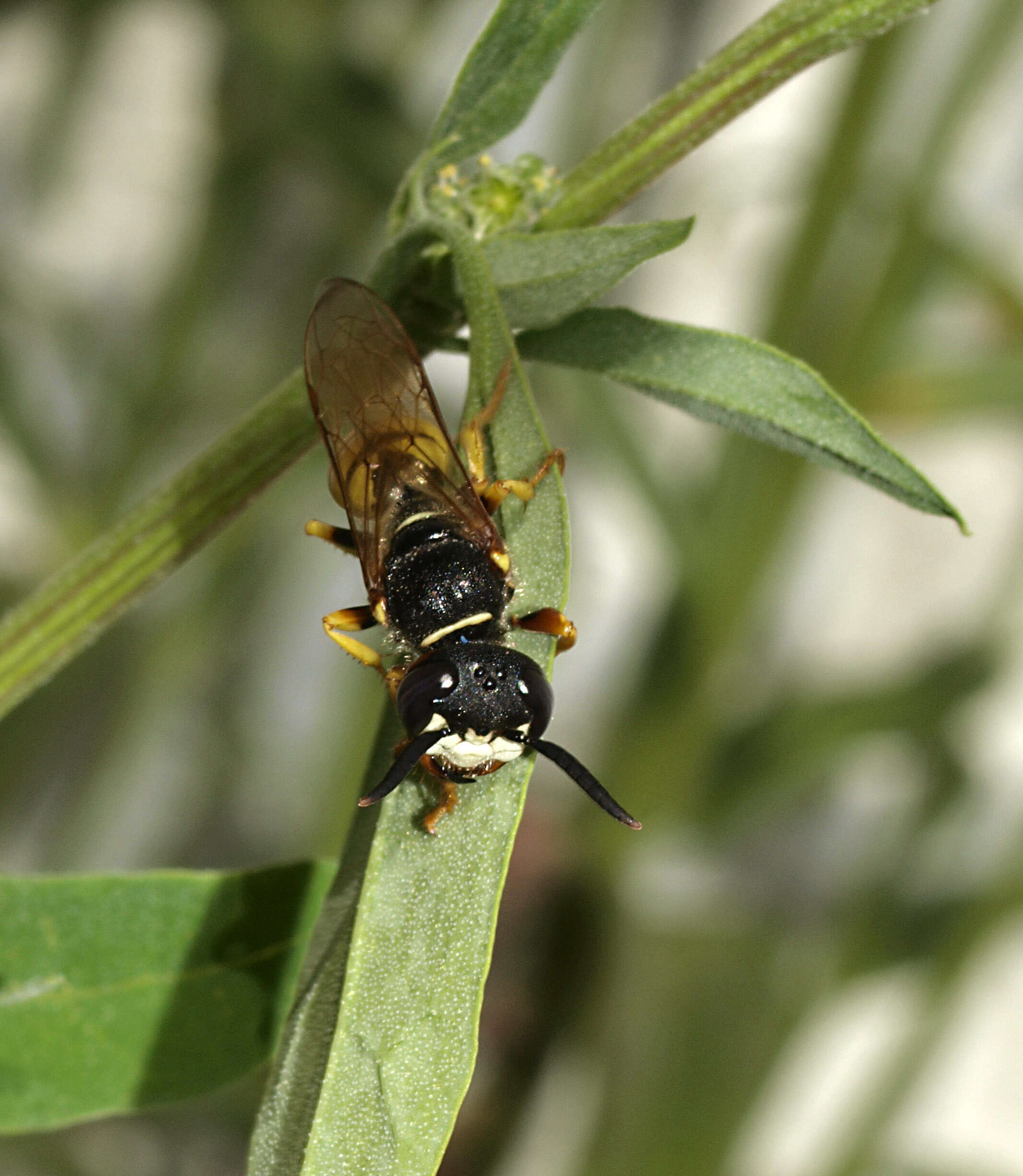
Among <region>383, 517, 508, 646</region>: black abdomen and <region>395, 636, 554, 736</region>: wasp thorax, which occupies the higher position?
<region>383, 517, 508, 646</region>: black abdomen

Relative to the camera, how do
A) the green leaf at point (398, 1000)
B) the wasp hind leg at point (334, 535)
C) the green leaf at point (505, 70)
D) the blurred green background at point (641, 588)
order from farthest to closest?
the blurred green background at point (641, 588) → the wasp hind leg at point (334, 535) → the green leaf at point (505, 70) → the green leaf at point (398, 1000)

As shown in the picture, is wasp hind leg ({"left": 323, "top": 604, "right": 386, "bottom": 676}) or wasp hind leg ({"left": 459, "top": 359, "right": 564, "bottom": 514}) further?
wasp hind leg ({"left": 323, "top": 604, "right": 386, "bottom": 676})

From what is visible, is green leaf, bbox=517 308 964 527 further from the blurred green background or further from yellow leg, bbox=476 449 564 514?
the blurred green background

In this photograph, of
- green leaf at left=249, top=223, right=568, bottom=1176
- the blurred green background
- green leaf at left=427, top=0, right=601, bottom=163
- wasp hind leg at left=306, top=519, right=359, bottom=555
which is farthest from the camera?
the blurred green background

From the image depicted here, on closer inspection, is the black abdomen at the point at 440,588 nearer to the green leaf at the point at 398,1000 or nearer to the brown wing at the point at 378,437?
the brown wing at the point at 378,437

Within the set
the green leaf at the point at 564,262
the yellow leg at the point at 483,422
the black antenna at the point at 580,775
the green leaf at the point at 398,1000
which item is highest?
the green leaf at the point at 564,262

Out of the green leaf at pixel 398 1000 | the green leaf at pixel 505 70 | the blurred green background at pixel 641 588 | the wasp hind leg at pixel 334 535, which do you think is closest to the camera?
the green leaf at pixel 398 1000

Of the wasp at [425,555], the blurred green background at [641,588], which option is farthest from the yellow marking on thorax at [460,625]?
the blurred green background at [641,588]

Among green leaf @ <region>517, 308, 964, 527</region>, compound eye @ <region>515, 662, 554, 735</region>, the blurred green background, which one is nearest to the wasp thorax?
compound eye @ <region>515, 662, 554, 735</region>
